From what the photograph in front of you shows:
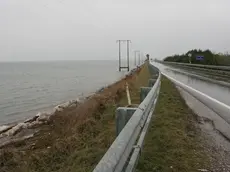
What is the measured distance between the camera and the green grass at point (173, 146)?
5.08 m

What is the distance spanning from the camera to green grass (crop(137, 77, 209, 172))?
5.08 m

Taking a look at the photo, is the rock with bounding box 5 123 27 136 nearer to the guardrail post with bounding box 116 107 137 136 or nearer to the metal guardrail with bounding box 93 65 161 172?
the guardrail post with bounding box 116 107 137 136

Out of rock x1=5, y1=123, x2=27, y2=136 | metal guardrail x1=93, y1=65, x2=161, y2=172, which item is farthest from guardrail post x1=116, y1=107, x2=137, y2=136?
rock x1=5, y1=123, x2=27, y2=136

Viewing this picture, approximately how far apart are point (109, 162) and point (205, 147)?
4105mm

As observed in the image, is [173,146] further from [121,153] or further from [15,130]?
[15,130]

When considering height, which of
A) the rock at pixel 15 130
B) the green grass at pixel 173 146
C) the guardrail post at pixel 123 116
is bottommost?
the rock at pixel 15 130

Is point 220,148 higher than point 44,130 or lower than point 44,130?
higher

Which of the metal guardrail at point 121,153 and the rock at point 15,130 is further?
the rock at point 15,130

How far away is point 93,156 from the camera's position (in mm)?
6562

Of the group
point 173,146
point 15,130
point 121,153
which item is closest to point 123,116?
point 173,146

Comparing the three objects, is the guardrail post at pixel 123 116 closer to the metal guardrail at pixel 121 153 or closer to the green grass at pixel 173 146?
the metal guardrail at pixel 121 153

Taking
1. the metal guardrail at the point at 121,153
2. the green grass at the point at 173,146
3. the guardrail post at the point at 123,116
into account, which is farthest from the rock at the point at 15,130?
the metal guardrail at the point at 121,153

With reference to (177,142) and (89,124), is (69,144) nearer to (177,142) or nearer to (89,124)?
(89,124)

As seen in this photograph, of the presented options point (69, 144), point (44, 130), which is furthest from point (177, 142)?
point (44, 130)
